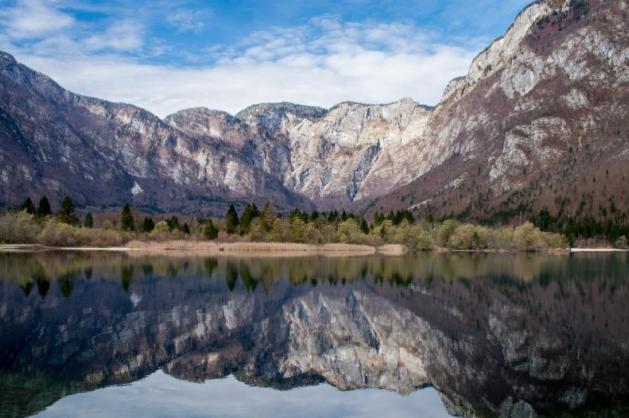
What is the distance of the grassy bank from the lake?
2858 inches

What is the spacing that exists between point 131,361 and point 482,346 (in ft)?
56.4

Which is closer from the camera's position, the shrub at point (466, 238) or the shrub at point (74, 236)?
the shrub at point (74, 236)

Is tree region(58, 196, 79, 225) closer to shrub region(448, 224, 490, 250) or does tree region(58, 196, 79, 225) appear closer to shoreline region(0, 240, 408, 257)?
shoreline region(0, 240, 408, 257)

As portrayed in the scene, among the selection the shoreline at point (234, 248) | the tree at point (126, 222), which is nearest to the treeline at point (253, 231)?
the tree at point (126, 222)

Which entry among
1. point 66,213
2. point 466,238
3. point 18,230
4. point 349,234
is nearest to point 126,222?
point 66,213

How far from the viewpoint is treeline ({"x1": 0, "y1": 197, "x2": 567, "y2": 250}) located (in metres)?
128

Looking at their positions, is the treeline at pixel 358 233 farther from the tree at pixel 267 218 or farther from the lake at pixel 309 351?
the lake at pixel 309 351

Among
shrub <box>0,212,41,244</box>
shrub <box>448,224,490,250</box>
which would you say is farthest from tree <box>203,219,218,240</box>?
shrub <box>448,224,490,250</box>

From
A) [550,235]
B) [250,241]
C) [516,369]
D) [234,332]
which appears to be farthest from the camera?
[550,235]

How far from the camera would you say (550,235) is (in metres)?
175

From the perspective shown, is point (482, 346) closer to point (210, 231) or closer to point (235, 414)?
point (235, 414)

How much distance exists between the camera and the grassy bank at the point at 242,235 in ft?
417

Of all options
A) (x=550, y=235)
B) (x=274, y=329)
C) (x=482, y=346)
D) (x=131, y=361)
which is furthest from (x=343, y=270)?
(x=550, y=235)

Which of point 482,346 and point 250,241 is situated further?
point 250,241
